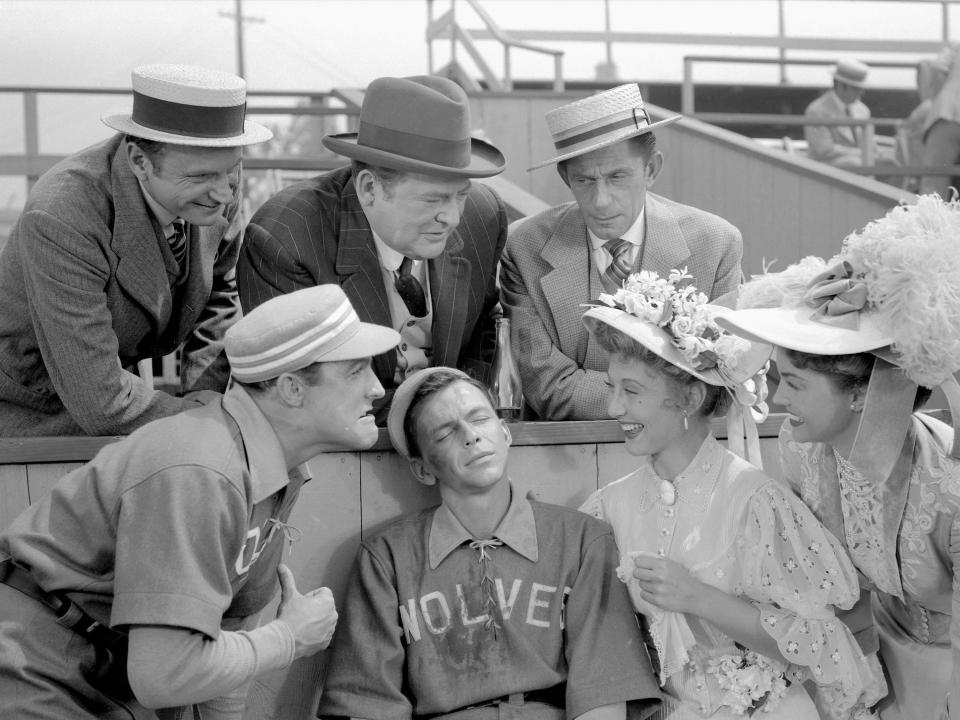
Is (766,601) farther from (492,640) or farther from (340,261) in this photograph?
(340,261)

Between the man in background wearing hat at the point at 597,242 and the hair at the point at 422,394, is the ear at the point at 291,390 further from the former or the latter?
the man in background wearing hat at the point at 597,242

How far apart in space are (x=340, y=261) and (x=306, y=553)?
813mm

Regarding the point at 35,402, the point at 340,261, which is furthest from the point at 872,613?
the point at 35,402

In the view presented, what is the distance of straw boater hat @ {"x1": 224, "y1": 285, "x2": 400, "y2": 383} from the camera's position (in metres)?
2.59

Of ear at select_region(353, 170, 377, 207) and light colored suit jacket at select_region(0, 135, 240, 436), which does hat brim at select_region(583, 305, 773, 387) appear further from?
light colored suit jacket at select_region(0, 135, 240, 436)

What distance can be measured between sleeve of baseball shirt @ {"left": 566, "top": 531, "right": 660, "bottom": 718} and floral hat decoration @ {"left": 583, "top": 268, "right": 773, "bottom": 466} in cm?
48

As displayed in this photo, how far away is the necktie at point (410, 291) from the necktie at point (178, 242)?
0.59 meters

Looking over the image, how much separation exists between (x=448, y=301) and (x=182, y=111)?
0.89 metres

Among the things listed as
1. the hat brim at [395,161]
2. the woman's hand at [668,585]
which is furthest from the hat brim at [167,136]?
the woman's hand at [668,585]

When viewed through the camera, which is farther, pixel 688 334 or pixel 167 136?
pixel 167 136

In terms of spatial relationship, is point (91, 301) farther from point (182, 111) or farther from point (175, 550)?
point (175, 550)

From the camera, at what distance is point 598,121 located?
3.61 metres

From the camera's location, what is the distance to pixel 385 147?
3354 mm

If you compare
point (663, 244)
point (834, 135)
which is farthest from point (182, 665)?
point (834, 135)
